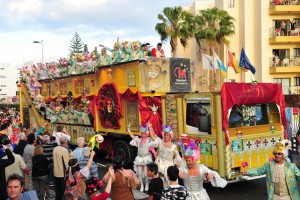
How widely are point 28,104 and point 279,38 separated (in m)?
21.5

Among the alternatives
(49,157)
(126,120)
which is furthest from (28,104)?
(49,157)

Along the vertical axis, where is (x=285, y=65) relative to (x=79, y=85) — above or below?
above

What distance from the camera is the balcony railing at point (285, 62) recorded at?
3012cm

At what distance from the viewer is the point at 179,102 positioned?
9.08 m

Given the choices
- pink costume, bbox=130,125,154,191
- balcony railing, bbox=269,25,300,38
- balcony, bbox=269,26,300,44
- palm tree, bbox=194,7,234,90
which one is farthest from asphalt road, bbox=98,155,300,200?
balcony railing, bbox=269,25,300,38

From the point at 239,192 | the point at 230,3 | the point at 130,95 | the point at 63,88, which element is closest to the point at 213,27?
the point at 230,3

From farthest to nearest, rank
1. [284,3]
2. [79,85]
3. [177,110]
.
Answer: [284,3] < [79,85] < [177,110]

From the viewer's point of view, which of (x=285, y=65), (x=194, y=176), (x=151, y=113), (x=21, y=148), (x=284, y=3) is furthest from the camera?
(x=285, y=65)

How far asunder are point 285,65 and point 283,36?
2.54 metres

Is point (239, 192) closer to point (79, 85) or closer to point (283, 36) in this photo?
point (79, 85)

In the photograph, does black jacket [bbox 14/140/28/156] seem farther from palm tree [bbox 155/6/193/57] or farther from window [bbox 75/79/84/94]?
palm tree [bbox 155/6/193/57]

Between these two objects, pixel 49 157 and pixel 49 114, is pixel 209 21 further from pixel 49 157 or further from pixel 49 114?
pixel 49 157

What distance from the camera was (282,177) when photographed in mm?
5359

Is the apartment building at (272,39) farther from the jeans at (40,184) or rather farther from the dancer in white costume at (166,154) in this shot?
the jeans at (40,184)
